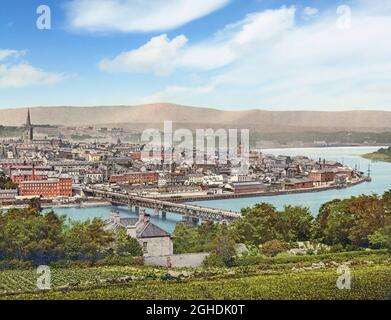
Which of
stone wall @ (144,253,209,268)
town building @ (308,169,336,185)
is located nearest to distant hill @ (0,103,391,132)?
town building @ (308,169,336,185)

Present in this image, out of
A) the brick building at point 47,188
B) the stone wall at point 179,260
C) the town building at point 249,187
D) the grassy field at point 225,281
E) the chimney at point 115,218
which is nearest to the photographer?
the grassy field at point 225,281

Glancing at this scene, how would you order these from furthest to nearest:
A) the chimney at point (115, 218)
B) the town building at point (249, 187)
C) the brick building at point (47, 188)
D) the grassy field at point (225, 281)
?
the town building at point (249, 187), the brick building at point (47, 188), the chimney at point (115, 218), the grassy field at point (225, 281)

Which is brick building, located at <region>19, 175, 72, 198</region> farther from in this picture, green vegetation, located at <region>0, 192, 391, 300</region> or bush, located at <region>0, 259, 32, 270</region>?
bush, located at <region>0, 259, 32, 270</region>

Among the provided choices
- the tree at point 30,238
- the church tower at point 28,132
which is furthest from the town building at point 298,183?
the church tower at point 28,132

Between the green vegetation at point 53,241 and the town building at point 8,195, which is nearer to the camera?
the green vegetation at point 53,241

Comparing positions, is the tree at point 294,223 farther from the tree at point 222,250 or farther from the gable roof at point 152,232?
the gable roof at point 152,232

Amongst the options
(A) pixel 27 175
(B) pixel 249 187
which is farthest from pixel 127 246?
(B) pixel 249 187
